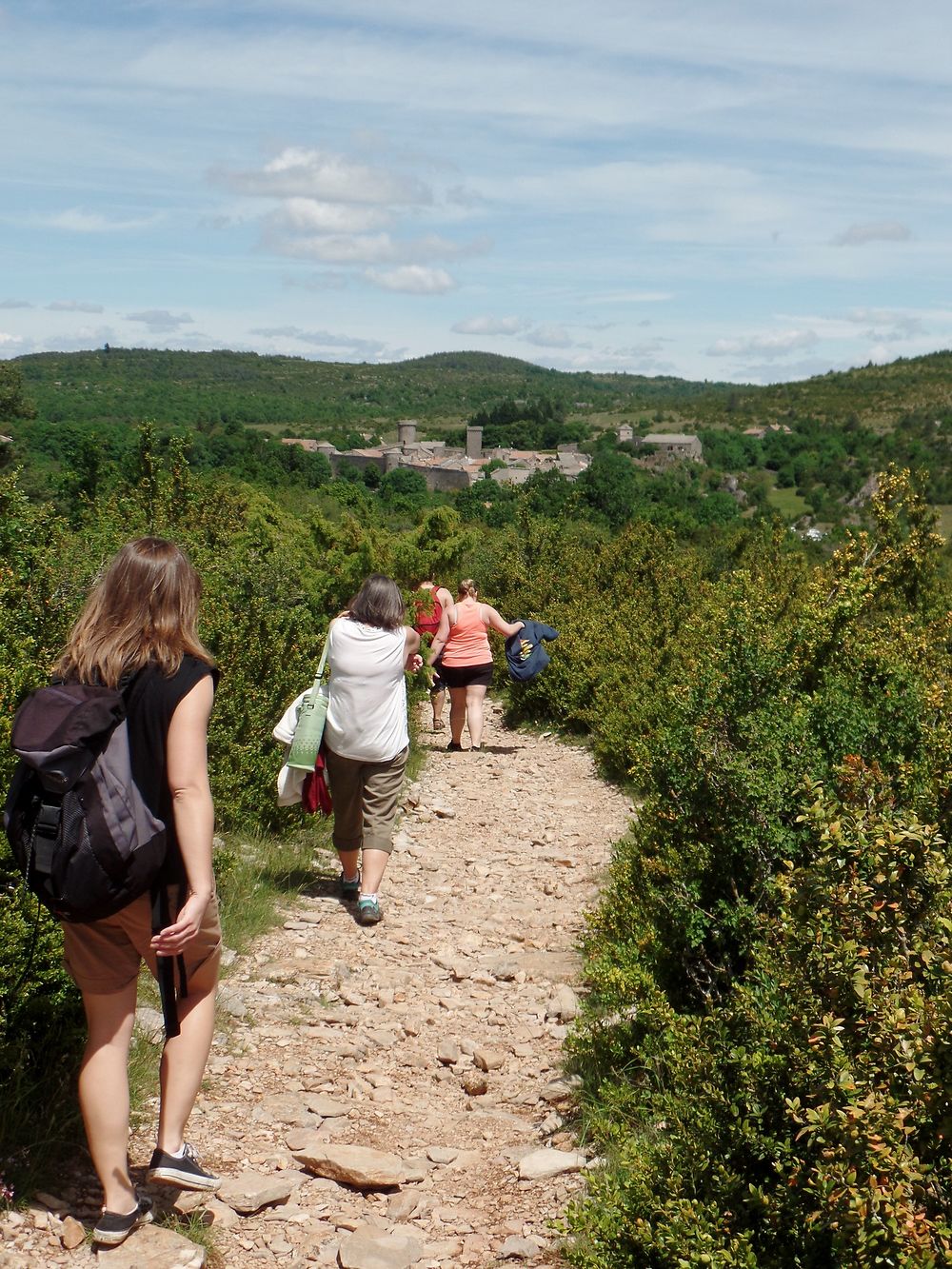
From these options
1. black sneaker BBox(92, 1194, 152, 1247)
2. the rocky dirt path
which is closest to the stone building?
the rocky dirt path

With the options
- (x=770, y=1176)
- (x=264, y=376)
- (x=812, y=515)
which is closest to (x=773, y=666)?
(x=770, y=1176)

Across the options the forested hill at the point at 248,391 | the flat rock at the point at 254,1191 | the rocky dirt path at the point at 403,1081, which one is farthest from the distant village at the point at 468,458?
the flat rock at the point at 254,1191

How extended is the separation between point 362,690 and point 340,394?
17367 centimetres

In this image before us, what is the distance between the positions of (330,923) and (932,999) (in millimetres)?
3308

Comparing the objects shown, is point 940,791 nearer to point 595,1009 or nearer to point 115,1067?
point 595,1009

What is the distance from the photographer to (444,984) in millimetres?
4652

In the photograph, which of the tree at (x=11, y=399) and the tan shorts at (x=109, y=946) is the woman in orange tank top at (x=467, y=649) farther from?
the tree at (x=11, y=399)

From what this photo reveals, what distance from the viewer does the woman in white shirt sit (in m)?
5.03

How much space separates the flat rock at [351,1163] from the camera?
3.10 m

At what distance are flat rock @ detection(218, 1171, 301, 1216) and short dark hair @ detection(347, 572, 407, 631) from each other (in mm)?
2529

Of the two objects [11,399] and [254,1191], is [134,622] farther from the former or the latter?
[11,399]

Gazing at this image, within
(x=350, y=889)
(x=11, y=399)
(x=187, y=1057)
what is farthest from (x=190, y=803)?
(x=11, y=399)

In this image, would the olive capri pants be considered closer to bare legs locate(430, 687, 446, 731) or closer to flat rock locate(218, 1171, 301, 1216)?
flat rock locate(218, 1171, 301, 1216)

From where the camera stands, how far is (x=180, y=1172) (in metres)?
2.66
